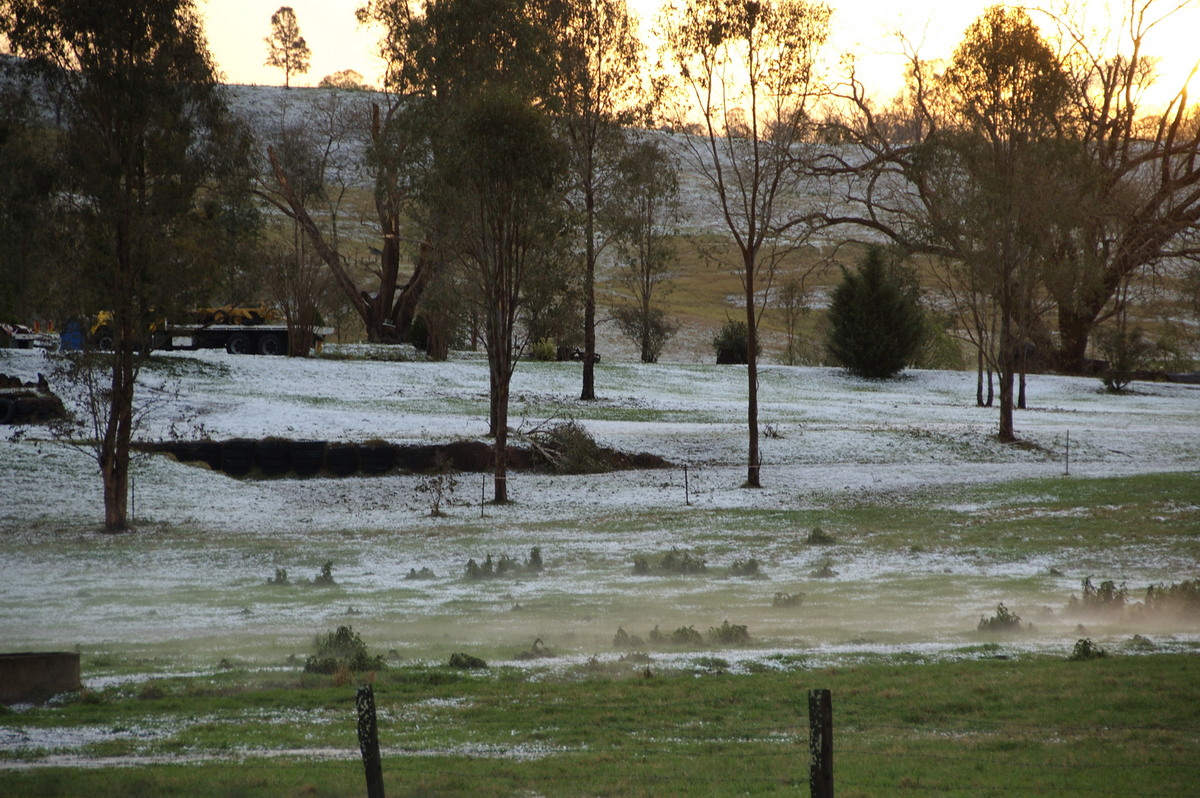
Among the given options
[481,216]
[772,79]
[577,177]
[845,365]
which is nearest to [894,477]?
[772,79]

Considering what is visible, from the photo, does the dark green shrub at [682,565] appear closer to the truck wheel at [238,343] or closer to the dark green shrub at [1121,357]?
the truck wheel at [238,343]

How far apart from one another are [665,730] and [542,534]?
12.3 m

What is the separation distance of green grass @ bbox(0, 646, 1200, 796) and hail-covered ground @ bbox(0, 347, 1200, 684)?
46.4 inches

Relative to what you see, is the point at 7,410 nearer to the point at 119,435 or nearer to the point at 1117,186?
the point at 119,435

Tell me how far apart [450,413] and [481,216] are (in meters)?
11.9

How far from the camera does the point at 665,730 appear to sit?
8.08 meters

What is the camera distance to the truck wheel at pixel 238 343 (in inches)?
1817

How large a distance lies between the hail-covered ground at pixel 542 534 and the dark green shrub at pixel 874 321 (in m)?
9.50

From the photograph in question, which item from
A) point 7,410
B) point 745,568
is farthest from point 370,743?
point 7,410

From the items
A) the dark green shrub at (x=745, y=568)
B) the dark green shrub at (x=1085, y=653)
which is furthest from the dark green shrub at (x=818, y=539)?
the dark green shrub at (x=1085, y=653)

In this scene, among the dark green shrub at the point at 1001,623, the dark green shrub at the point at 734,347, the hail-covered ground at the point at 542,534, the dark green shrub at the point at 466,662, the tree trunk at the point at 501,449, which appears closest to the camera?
the dark green shrub at the point at 466,662

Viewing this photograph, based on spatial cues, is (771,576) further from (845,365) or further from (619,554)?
(845,365)

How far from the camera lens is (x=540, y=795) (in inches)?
255

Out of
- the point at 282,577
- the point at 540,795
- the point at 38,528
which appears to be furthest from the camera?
the point at 38,528
